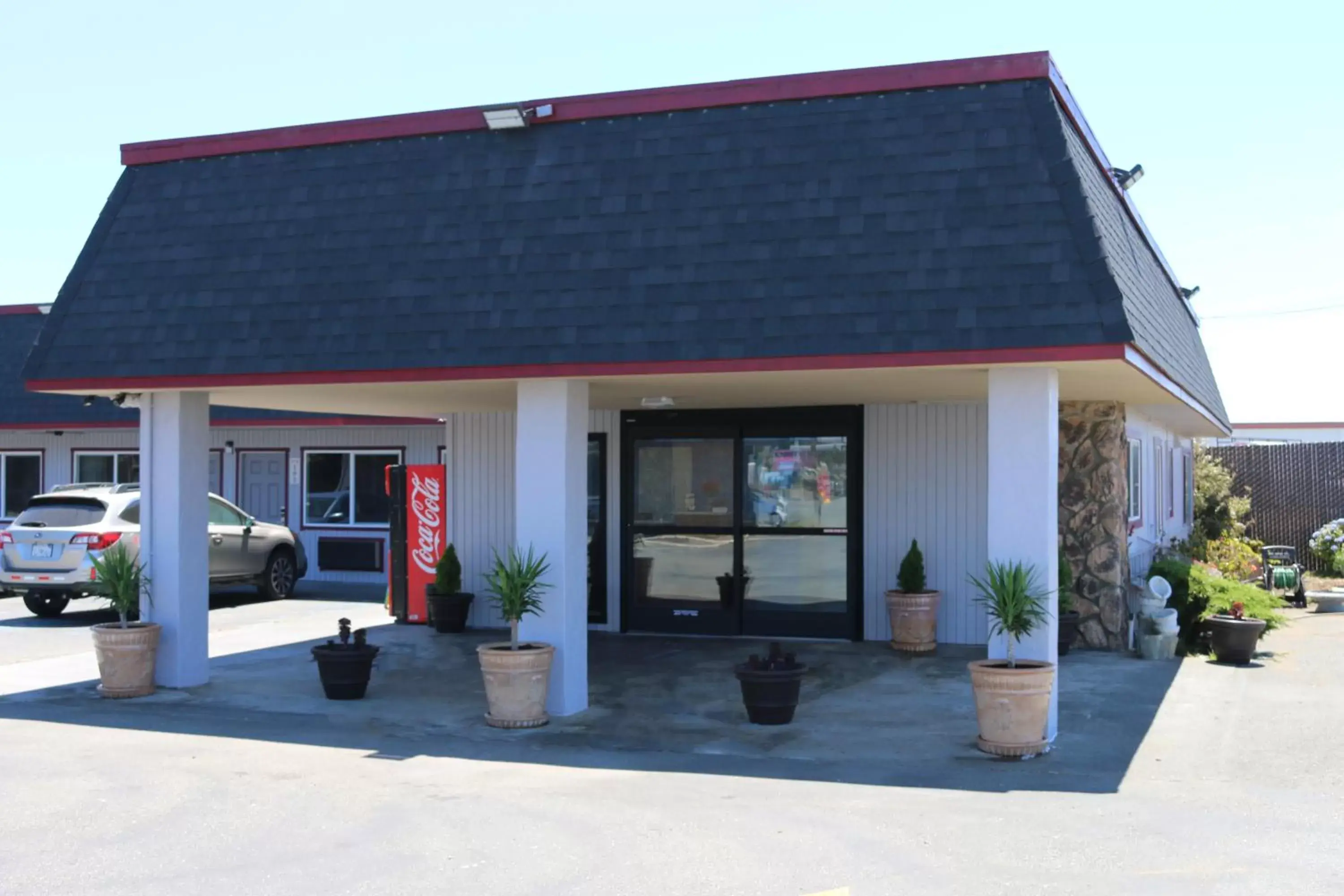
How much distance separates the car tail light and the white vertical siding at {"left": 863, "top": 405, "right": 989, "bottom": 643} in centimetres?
957

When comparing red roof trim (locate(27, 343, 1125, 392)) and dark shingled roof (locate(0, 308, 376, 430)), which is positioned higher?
dark shingled roof (locate(0, 308, 376, 430))

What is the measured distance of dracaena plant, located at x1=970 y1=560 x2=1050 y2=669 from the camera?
842 centimetres

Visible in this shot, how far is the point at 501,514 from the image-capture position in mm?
15391

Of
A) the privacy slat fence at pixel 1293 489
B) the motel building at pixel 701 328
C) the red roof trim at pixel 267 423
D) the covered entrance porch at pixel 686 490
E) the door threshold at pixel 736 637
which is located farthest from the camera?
the privacy slat fence at pixel 1293 489

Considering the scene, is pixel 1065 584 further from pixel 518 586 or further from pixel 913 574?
pixel 518 586

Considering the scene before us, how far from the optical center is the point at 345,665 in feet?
34.6

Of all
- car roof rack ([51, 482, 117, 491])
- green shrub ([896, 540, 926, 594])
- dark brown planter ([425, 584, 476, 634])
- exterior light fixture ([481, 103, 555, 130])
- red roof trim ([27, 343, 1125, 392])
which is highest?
exterior light fixture ([481, 103, 555, 130])

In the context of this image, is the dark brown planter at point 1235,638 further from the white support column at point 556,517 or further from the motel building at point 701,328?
the white support column at point 556,517

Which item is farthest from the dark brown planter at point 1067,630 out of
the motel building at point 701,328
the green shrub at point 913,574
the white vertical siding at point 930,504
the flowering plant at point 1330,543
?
the flowering plant at point 1330,543

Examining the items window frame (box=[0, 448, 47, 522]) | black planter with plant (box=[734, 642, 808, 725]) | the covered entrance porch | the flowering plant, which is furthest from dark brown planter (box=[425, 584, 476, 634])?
the flowering plant

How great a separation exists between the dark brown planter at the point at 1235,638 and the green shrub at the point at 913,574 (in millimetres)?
2844

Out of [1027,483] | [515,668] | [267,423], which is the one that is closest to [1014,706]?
[1027,483]

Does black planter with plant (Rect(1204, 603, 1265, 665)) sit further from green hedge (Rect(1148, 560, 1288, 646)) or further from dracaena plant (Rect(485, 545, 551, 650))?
dracaena plant (Rect(485, 545, 551, 650))

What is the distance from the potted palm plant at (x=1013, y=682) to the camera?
8.30 metres
